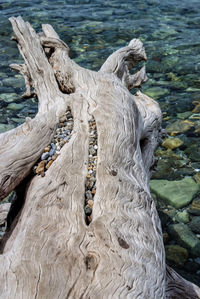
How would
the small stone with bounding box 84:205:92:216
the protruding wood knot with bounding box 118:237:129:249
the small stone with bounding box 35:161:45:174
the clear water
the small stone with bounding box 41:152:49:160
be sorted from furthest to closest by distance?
the clear water → the small stone with bounding box 41:152:49:160 → the small stone with bounding box 35:161:45:174 → the small stone with bounding box 84:205:92:216 → the protruding wood knot with bounding box 118:237:129:249

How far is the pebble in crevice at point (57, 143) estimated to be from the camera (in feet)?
8.49

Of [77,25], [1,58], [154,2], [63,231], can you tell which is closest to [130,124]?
[63,231]

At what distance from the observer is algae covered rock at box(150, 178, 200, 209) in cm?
424

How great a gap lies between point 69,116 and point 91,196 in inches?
38.5

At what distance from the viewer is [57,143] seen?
9.20 ft

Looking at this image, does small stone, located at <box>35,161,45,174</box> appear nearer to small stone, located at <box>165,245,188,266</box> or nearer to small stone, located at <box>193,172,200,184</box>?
small stone, located at <box>165,245,188,266</box>

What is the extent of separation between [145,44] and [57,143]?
7343 millimetres

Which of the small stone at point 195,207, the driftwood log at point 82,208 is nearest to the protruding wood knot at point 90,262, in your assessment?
the driftwood log at point 82,208

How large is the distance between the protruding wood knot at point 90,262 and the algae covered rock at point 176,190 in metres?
2.49

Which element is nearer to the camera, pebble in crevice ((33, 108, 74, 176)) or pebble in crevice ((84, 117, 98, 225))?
pebble in crevice ((84, 117, 98, 225))

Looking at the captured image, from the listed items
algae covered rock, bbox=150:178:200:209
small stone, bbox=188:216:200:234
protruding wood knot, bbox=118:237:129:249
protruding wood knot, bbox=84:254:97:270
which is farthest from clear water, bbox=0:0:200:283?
protruding wood knot, bbox=84:254:97:270

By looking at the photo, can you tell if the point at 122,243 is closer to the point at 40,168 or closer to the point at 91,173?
the point at 91,173

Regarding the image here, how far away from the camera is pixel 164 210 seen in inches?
162

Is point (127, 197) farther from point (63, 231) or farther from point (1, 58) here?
point (1, 58)
